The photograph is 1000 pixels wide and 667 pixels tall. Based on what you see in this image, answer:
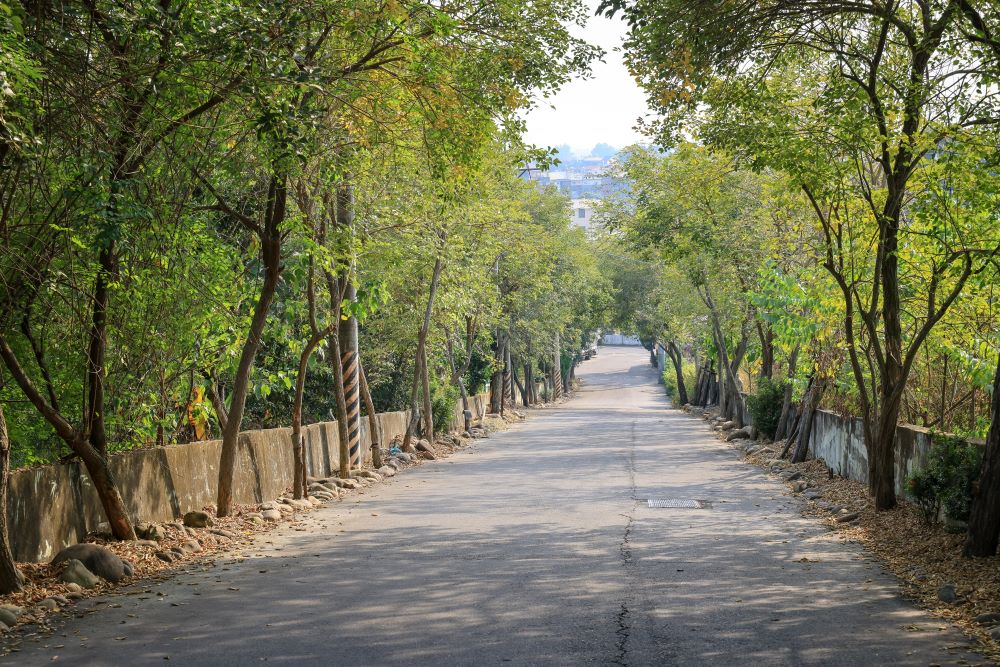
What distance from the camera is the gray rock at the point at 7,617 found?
7910 millimetres

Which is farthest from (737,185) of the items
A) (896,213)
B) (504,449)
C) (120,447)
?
(120,447)

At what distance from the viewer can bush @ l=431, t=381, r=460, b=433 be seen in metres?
32.7

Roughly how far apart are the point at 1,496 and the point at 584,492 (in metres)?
10.5

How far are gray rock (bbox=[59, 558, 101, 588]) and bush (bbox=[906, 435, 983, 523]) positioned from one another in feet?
27.1

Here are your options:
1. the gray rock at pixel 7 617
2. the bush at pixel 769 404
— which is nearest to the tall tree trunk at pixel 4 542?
the gray rock at pixel 7 617

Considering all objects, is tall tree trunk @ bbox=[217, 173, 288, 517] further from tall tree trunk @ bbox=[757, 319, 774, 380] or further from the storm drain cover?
tall tree trunk @ bbox=[757, 319, 774, 380]

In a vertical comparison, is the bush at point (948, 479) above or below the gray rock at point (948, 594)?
above

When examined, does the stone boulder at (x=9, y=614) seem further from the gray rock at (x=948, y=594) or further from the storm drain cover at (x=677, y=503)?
the storm drain cover at (x=677, y=503)

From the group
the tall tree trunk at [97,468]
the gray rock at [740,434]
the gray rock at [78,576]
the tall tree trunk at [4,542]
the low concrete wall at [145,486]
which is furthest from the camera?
the gray rock at [740,434]

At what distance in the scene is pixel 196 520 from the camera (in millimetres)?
12969

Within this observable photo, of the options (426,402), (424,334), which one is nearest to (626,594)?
(424,334)

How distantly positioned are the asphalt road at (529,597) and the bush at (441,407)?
15.7 m

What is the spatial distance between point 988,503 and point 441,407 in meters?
23.9

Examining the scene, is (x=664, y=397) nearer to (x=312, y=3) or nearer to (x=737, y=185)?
(x=737, y=185)
